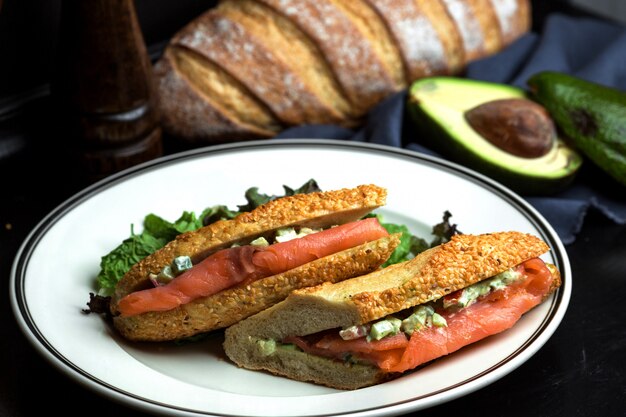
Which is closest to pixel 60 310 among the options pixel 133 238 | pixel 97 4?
pixel 133 238

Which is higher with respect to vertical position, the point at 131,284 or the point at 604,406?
the point at 131,284

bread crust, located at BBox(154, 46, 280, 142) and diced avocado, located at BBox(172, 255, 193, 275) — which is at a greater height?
diced avocado, located at BBox(172, 255, 193, 275)

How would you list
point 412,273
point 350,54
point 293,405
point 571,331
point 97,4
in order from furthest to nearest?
point 350,54 < point 97,4 < point 571,331 < point 412,273 < point 293,405

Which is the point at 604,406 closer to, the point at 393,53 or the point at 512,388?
the point at 512,388

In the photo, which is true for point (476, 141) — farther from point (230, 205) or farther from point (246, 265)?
point (246, 265)

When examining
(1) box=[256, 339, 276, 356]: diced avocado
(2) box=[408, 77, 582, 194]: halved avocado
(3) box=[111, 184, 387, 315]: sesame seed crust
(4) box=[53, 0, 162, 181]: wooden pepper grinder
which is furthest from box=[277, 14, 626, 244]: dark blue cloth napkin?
(1) box=[256, 339, 276, 356]: diced avocado

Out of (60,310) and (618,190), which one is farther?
(618,190)

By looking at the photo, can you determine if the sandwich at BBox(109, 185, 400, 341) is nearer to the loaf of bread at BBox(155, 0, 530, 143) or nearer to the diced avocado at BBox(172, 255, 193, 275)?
the diced avocado at BBox(172, 255, 193, 275)
